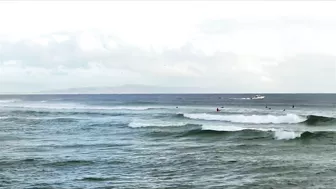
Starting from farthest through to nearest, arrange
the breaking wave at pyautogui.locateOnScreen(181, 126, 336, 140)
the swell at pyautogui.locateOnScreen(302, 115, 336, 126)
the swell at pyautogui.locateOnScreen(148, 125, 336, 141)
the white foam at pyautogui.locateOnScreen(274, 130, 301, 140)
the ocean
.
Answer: the swell at pyautogui.locateOnScreen(302, 115, 336, 126), the swell at pyautogui.locateOnScreen(148, 125, 336, 141), the breaking wave at pyautogui.locateOnScreen(181, 126, 336, 140), the white foam at pyautogui.locateOnScreen(274, 130, 301, 140), the ocean

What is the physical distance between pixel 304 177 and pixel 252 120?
31844 mm

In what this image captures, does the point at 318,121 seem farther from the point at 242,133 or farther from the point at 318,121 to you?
the point at 242,133

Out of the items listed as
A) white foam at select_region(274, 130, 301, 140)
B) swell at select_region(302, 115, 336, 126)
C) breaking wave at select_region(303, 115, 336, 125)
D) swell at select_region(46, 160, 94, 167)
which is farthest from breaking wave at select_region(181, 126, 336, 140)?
swell at select_region(46, 160, 94, 167)

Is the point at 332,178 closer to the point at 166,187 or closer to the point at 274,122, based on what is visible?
the point at 166,187

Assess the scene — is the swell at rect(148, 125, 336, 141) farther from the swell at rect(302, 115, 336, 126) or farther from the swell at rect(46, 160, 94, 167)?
the swell at rect(46, 160, 94, 167)

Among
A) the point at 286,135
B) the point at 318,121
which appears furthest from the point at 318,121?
the point at 286,135

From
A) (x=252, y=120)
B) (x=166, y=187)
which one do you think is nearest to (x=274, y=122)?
(x=252, y=120)

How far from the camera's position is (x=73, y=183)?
16266 millimetres

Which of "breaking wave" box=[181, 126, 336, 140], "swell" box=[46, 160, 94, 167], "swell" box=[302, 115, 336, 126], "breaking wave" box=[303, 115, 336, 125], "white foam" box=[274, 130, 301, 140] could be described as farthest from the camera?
"breaking wave" box=[303, 115, 336, 125]

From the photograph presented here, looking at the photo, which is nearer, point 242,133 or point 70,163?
point 70,163

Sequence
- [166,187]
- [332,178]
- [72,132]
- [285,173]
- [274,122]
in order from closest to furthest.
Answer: [166,187]
[332,178]
[285,173]
[72,132]
[274,122]

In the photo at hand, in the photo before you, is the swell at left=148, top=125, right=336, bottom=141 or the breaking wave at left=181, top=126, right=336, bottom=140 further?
the swell at left=148, top=125, right=336, bottom=141

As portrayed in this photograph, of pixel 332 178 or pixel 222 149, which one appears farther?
pixel 222 149

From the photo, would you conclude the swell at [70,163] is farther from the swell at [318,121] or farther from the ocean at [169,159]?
the swell at [318,121]
